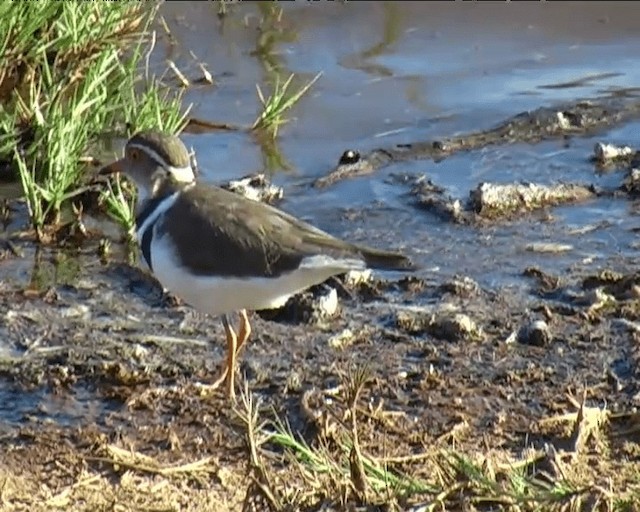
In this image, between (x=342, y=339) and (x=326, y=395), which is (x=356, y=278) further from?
(x=326, y=395)

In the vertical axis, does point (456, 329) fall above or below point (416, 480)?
below

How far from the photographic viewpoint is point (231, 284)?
17.6 ft

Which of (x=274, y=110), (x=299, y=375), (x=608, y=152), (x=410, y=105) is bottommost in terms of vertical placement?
(x=410, y=105)

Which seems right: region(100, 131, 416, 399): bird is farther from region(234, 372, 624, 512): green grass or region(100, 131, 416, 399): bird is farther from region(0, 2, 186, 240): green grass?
region(0, 2, 186, 240): green grass

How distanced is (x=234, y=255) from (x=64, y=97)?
2736 millimetres

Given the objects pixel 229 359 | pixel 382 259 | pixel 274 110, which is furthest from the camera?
pixel 274 110

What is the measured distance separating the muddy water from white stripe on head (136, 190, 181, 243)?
0.50m

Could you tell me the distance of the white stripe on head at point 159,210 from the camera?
5633 mm

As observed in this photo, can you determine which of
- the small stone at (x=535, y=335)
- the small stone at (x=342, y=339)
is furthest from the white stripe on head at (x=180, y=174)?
the small stone at (x=535, y=335)

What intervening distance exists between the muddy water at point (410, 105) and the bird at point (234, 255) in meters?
0.53

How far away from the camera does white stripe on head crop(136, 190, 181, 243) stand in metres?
5.63

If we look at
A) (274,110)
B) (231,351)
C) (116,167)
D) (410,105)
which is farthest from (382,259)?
(410,105)

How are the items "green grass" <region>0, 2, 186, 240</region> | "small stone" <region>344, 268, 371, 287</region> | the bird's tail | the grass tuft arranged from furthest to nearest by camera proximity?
the grass tuft → "green grass" <region>0, 2, 186, 240</region> → "small stone" <region>344, 268, 371, 287</region> → the bird's tail

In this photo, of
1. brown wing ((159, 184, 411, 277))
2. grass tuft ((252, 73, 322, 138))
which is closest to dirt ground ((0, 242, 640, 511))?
brown wing ((159, 184, 411, 277))
